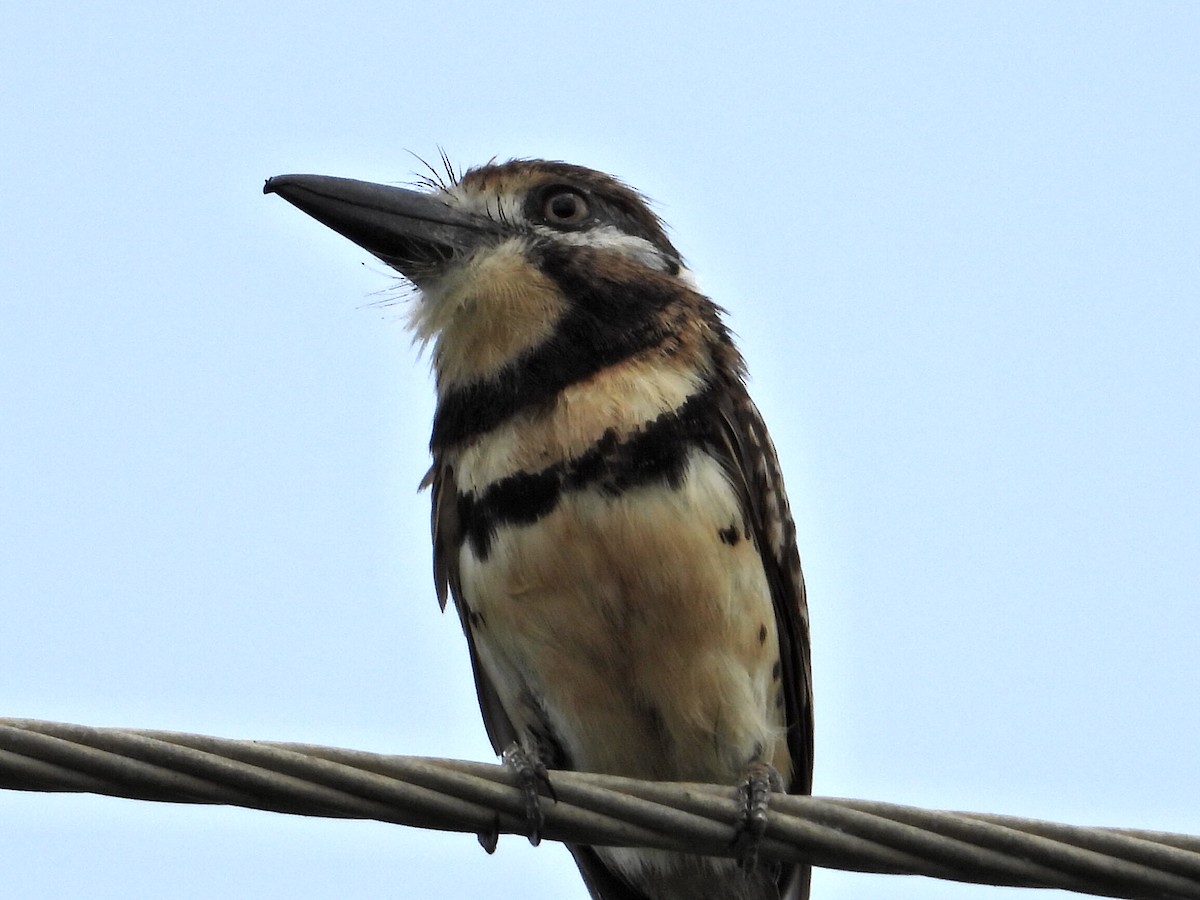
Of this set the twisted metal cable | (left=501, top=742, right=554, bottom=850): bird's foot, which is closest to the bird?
(left=501, top=742, right=554, bottom=850): bird's foot

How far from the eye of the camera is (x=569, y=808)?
13.6 ft

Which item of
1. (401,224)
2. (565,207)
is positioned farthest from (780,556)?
(401,224)

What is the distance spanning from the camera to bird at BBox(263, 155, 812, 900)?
215 inches

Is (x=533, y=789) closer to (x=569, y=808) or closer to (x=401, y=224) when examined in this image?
(x=569, y=808)

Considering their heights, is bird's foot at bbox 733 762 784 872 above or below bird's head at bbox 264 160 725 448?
below

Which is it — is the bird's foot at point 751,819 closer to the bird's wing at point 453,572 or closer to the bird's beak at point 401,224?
the bird's wing at point 453,572

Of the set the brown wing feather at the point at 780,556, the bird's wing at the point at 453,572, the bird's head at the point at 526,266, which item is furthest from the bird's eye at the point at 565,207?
the bird's wing at the point at 453,572

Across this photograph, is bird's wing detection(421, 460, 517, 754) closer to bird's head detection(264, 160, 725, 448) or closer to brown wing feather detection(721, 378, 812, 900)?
bird's head detection(264, 160, 725, 448)

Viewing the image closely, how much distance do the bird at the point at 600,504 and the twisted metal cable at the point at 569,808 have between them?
0.83 meters

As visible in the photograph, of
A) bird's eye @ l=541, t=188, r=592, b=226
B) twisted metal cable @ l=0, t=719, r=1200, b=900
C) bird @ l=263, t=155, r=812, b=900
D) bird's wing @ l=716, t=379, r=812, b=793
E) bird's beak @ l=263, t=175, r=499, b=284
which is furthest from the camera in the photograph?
bird's eye @ l=541, t=188, r=592, b=226

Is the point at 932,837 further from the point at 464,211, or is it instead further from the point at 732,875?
the point at 464,211

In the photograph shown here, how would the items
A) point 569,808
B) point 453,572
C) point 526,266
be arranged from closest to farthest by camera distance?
point 569,808 → point 453,572 → point 526,266

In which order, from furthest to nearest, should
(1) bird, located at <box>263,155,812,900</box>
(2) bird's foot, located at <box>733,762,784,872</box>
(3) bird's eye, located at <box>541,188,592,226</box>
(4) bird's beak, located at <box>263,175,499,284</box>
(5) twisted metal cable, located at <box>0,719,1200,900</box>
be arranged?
(3) bird's eye, located at <box>541,188,592,226</box>, (4) bird's beak, located at <box>263,175,499,284</box>, (1) bird, located at <box>263,155,812,900</box>, (2) bird's foot, located at <box>733,762,784,872</box>, (5) twisted metal cable, located at <box>0,719,1200,900</box>

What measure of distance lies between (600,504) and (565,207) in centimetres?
142
